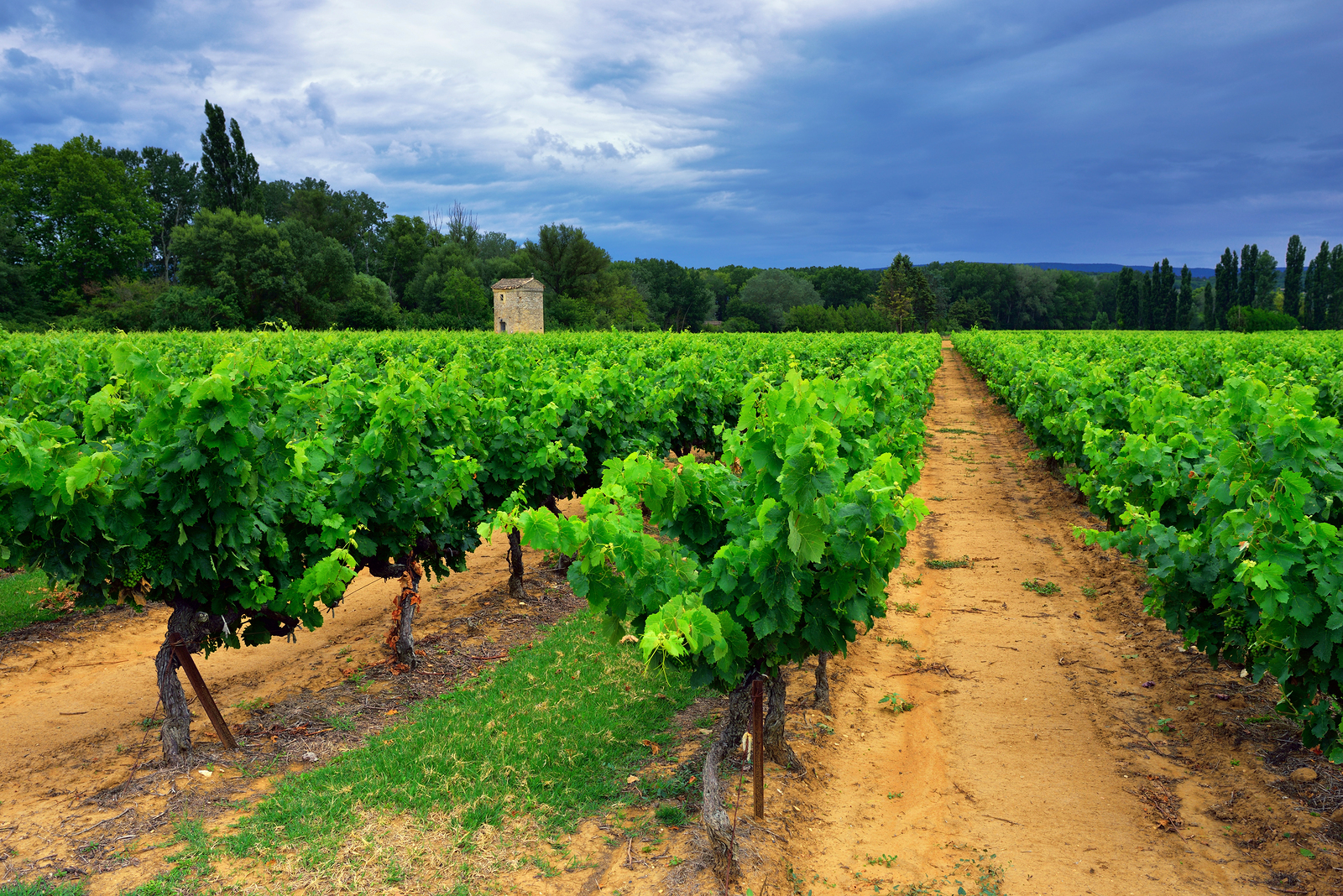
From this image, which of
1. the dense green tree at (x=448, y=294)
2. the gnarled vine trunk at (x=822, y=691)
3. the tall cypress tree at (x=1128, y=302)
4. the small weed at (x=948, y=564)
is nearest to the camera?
the gnarled vine trunk at (x=822, y=691)

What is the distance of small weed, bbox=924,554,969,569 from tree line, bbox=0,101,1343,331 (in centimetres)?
2879

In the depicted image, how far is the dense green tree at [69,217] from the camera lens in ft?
164

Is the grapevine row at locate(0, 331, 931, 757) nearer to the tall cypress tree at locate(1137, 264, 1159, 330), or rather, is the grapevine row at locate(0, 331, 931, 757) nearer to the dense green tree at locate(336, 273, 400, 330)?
the dense green tree at locate(336, 273, 400, 330)

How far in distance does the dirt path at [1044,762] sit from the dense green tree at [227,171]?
5769cm

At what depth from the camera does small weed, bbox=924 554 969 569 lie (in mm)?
9414

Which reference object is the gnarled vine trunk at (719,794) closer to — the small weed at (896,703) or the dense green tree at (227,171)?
the small weed at (896,703)

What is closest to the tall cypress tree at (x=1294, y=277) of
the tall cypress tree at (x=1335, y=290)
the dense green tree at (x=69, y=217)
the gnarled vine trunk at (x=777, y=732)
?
the tall cypress tree at (x=1335, y=290)

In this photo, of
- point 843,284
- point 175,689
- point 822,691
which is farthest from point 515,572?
point 843,284

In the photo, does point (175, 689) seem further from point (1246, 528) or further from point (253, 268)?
point (253, 268)

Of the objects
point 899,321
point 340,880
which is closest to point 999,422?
point 340,880

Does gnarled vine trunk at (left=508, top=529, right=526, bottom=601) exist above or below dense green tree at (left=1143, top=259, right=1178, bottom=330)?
below

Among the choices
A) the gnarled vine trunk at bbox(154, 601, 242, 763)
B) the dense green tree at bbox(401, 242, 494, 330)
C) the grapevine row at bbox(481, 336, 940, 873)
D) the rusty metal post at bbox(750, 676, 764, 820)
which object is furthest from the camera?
the dense green tree at bbox(401, 242, 494, 330)

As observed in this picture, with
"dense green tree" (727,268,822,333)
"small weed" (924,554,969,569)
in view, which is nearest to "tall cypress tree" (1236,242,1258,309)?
"dense green tree" (727,268,822,333)

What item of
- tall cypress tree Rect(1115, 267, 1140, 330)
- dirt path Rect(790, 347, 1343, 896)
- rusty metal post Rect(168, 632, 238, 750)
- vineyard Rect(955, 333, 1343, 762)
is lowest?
dirt path Rect(790, 347, 1343, 896)
